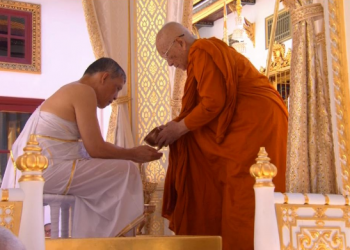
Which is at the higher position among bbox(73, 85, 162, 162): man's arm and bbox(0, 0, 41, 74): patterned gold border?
bbox(0, 0, 41, 74): patterned gold border

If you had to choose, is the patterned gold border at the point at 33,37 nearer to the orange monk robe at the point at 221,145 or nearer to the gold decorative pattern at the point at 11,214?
the orange monk robe at the point at 221,145

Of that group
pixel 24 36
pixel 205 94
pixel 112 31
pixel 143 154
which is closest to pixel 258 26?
pixel 24 36

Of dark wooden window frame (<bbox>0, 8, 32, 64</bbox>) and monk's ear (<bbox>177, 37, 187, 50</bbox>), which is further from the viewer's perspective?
Result: dark wooden window frame (<bbox>0, 8, 32, 64</bbox>)

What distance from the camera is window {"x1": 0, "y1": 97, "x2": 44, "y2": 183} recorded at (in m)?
7.76

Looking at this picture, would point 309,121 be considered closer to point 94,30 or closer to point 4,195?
point 4,195

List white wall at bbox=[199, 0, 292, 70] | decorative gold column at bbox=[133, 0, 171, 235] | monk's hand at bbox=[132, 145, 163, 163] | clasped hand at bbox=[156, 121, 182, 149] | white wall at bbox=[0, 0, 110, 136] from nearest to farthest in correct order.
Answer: clasped hand at bbox=[156, 121, 182, 149], monk's hand at bbox=[132, 145, 163, 163], decorative gold column at bbox=[133, 0, 171, 235], white wall at bbox=[0, 0, 110, 136], white wall at bbox=[199, 0, 292, 70]

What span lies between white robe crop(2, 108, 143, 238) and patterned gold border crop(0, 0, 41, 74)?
4803mm

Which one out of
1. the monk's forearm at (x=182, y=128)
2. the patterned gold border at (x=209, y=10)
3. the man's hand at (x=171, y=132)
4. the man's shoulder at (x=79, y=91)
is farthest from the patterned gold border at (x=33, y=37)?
the monk's forearm at (x=182, y=128)

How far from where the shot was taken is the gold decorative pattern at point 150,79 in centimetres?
480

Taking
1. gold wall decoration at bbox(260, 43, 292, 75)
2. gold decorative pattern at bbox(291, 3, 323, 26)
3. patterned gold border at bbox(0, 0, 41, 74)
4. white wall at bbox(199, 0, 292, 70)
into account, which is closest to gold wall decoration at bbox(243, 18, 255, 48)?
white wall at bbox(199, 0, 292, 70)

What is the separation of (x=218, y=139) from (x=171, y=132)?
33 cm

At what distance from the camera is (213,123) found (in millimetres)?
3484

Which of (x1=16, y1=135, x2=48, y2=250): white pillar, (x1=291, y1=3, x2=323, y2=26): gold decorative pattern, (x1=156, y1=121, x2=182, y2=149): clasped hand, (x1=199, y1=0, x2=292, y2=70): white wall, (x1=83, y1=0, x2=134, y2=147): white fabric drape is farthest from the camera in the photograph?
(x1=199, y1=0, x2=292, y2=70): white wall

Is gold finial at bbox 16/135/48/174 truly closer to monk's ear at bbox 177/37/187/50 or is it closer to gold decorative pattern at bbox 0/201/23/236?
gold decorative pattern at bbox 0/201/23/236
